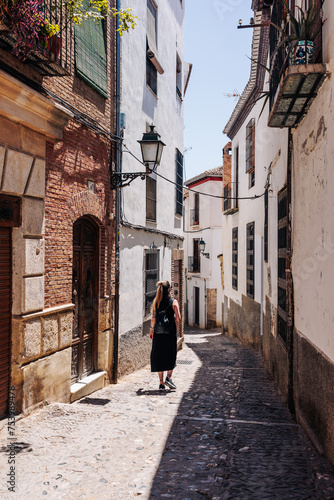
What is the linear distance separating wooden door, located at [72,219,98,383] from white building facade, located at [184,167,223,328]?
60.5 feet

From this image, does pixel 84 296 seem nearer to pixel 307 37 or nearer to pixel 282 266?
pixel 282 266

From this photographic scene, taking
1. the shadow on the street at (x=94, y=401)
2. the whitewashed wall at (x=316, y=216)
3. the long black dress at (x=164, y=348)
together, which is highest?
the whitewashed wall at (x=316, y=216)

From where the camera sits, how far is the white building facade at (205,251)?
89.4ft

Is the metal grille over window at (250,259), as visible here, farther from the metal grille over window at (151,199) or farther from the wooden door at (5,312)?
the wooden door at (5,312)

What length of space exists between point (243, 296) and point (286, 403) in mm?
8767

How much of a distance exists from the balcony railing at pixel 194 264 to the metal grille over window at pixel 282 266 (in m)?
20.7

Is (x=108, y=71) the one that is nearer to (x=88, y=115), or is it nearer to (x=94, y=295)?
(x=88, y=115)

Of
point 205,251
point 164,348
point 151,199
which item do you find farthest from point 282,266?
point 205,251

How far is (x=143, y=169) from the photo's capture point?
1056 cm

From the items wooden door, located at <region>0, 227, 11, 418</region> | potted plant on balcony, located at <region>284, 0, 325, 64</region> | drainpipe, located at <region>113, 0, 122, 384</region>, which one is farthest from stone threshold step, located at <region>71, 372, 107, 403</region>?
potted plant on balcony, located at <region>284, 0, 325, 64</region>

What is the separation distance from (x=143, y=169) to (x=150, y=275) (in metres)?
2.63

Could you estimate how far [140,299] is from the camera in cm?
1029

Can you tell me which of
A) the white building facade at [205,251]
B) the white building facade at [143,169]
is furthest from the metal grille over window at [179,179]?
the white building facade at [205,251]

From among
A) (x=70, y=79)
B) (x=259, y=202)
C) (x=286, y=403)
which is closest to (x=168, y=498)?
(x=286, y=403)
